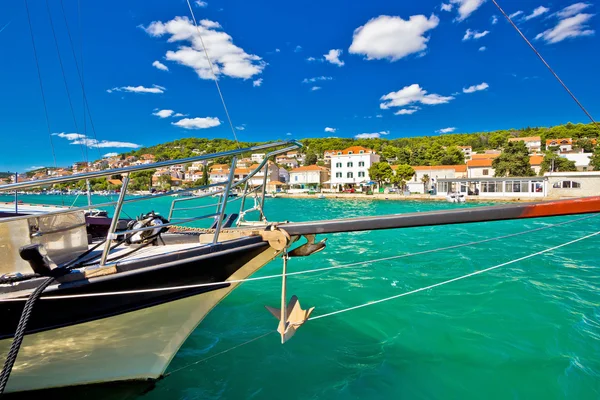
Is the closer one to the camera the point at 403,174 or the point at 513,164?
the point at 513,164

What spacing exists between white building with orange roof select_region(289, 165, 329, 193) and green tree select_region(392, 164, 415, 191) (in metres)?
19.5

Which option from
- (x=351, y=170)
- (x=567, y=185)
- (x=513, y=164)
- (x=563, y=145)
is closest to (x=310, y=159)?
(x=351, y=170)

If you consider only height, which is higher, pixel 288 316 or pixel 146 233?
pixel 146 233

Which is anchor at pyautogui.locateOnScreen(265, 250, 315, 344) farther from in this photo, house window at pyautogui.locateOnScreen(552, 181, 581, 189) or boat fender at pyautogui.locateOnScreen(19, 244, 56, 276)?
house window at pyautogui.locateOnScreen(552, 181, 581, 189)

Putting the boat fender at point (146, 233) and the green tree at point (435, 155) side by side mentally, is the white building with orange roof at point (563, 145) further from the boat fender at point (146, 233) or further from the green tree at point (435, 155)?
the boat fender at point (146, 233)

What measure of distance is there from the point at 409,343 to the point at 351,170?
6306 cm

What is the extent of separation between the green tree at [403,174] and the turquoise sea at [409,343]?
1893 inches

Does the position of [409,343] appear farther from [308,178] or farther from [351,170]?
[308,178]

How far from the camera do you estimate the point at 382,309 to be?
19.0 ft

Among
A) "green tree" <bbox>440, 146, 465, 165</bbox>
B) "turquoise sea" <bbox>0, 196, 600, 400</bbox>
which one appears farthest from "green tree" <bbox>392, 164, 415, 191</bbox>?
"turquoise sea" <bbox>0, 196, 600, 400</bbox>

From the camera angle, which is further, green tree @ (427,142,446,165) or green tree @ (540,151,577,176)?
green tree @ (427,142,446,165)

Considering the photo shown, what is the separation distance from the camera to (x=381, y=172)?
188ft

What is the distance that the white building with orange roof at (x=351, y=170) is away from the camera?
6469cm

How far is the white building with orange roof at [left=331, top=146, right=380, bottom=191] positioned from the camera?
212 ft
